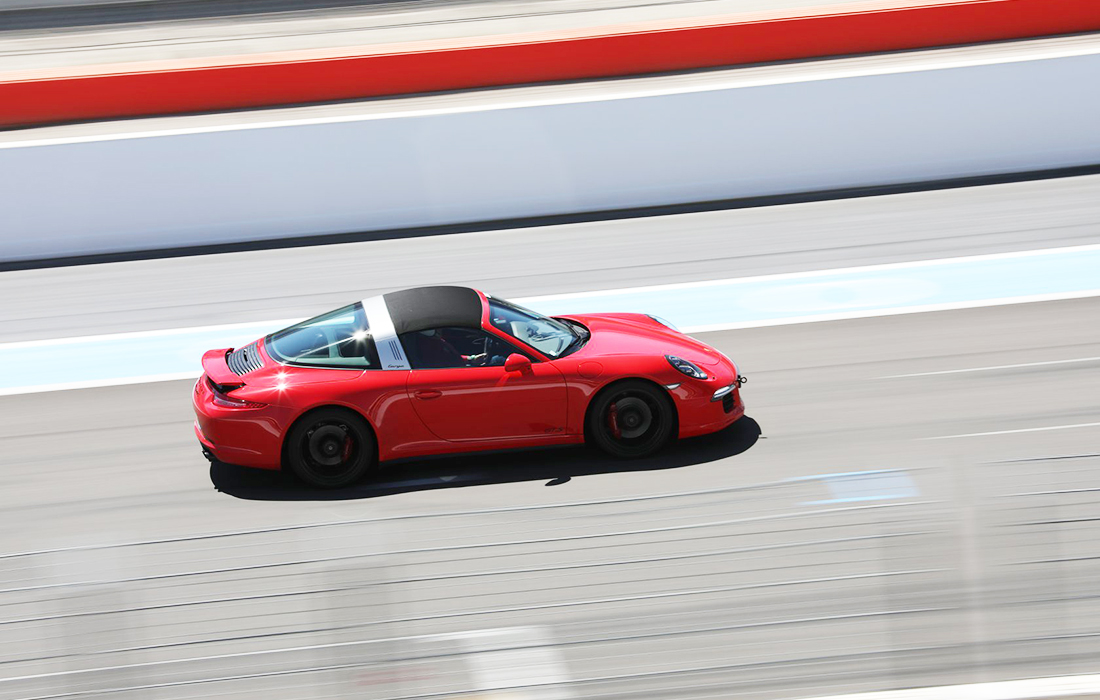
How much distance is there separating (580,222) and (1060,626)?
9.37 meters

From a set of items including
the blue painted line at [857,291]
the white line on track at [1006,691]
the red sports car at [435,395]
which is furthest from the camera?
the blue painted line at [857,291]

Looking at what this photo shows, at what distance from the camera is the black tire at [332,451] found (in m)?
7.41

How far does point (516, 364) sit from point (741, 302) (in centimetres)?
419

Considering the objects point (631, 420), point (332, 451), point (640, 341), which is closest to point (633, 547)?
point (631, 420)

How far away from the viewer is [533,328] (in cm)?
785

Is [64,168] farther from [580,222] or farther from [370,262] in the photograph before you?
[580,222]

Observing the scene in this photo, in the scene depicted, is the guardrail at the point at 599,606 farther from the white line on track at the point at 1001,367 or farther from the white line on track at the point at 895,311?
the white line on track at the point at 895,311

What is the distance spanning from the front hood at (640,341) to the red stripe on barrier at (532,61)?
843 cm

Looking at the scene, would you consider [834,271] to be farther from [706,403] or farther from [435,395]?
[435,395]

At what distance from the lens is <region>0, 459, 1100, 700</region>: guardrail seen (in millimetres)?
5047

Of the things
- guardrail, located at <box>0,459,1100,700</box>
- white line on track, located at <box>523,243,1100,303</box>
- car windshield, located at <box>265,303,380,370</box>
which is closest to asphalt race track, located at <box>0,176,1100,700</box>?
guardrail, located at <box>0,459,1100,700</box>

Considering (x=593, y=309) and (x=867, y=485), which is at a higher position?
(x=593, y=309)

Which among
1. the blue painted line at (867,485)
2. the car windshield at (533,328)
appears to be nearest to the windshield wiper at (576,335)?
the car windshield at (533,328)

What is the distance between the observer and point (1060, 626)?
5.14 m
